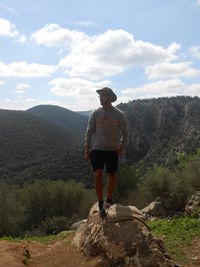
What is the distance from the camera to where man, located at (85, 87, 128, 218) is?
19.0 feet

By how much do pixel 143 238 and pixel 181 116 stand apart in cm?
4377

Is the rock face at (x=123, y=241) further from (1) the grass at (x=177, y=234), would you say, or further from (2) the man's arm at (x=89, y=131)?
(2) the man's arm at (x=89, y=131)

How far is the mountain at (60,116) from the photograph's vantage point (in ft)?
432

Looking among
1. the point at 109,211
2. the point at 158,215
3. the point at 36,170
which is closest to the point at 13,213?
the point at 158,215

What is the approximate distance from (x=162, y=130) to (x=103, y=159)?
40.9 meters

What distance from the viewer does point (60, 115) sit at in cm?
15175

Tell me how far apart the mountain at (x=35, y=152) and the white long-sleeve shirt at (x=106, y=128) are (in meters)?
32.0

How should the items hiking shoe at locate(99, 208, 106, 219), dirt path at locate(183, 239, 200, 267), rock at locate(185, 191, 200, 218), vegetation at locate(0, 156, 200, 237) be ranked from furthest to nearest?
vegetation at locate(0, 156, 200, 237) < rock at locate(185, 191, 200, 218) < hiking shoe at locate(99, 208, 106, 219) < dirt path at locate(183, 239, 200, 267)

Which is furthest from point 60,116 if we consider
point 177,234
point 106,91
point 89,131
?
point 106,91

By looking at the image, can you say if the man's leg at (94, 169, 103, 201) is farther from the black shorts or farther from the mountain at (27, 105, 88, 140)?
the mountain at (27, 105, 88, 140)

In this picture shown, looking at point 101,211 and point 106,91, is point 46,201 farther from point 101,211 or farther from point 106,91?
point 106,91

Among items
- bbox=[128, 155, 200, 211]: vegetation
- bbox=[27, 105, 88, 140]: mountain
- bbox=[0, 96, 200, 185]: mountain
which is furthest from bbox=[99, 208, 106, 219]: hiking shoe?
bbox=[27, 105, 88, 140]: mountain

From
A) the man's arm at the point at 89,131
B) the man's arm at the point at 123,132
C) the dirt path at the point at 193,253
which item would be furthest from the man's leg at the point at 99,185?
the dirt path at the point at 193,253

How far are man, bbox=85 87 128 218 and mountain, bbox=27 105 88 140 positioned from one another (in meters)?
116
